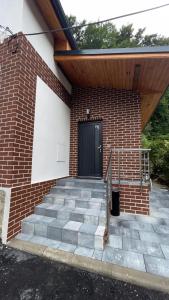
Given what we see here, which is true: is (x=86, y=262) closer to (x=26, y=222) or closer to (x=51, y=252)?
(x=51, y=252)

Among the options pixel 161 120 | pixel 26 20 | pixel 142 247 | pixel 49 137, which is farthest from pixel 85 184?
pixel 161 120

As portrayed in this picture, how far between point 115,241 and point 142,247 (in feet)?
1.25

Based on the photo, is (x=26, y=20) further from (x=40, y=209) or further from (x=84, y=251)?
(x=84, y=251)

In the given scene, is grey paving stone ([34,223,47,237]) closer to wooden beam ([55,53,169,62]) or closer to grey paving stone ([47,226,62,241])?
grey paving stone ([47,226,62,241])

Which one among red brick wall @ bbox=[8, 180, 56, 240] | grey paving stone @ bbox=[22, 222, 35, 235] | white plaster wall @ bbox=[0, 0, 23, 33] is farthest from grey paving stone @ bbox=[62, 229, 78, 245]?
white plaster wall @ bbox=[0, 0, 23, 33]

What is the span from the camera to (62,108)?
437cm

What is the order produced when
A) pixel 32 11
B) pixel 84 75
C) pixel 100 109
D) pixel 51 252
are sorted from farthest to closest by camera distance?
1. pixel 100 109
2. pixel 84 75
3. pixel 32 11
4. pixel 51 252

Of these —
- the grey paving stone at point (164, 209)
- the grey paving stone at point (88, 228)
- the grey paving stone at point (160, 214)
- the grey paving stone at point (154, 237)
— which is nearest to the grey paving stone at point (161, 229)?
the grey paving stone at point (154, 237)

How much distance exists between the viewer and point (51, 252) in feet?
7.00

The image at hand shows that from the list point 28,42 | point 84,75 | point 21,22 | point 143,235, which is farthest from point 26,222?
point 84,75

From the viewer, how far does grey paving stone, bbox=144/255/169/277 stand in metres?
1.80

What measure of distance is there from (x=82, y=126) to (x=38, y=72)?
6.55 feet

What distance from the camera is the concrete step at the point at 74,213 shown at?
260cm

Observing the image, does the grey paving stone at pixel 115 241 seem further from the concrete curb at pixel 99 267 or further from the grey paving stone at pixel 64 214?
the grey paving stone at pixel 64 214
